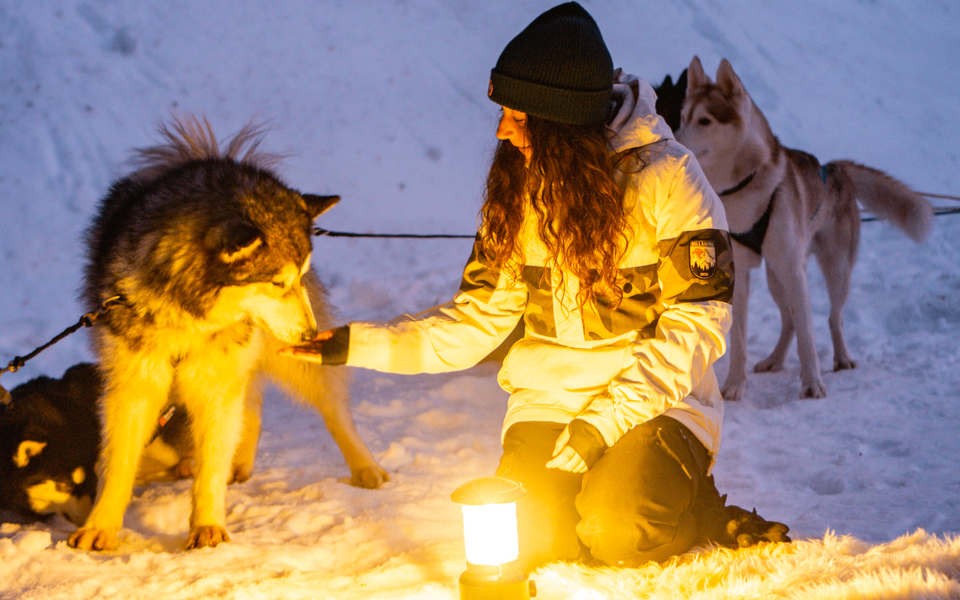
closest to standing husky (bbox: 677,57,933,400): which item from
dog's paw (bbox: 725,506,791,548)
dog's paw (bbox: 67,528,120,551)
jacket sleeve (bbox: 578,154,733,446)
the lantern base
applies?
dog's paw (bbox: 725,506,791,548)

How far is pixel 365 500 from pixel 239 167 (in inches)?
49.9

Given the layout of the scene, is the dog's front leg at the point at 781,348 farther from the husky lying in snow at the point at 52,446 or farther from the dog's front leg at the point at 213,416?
the husky lying in snow at the point at 52,446

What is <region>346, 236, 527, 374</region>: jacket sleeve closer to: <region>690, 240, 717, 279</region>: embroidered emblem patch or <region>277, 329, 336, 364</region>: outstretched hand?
<region>277, 329, 336, 364</region>: outstretched hand

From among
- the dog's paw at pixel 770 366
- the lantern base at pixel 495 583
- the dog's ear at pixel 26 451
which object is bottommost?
the dog's paw at pixel 770 366

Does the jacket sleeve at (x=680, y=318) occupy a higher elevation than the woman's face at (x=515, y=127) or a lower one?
lower

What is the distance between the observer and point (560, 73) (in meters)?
1.67

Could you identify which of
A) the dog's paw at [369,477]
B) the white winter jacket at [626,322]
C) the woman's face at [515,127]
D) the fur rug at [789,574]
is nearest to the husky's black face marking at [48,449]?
the dog's paw at [369,477]

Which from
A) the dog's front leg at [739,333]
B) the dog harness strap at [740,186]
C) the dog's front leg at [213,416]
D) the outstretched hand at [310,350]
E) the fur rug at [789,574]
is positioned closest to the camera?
the fur rug at [789,574]

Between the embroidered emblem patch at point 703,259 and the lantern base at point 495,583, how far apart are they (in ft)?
2.81

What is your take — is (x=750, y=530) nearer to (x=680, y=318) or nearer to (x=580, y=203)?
(x=680, y=318)

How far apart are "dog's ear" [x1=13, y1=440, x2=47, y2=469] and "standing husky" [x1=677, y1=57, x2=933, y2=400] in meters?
3.30

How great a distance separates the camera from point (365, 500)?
242cm

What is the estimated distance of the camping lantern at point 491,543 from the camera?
1.37 meters

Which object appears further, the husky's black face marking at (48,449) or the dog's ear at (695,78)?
the dog's ear at (695,78)
